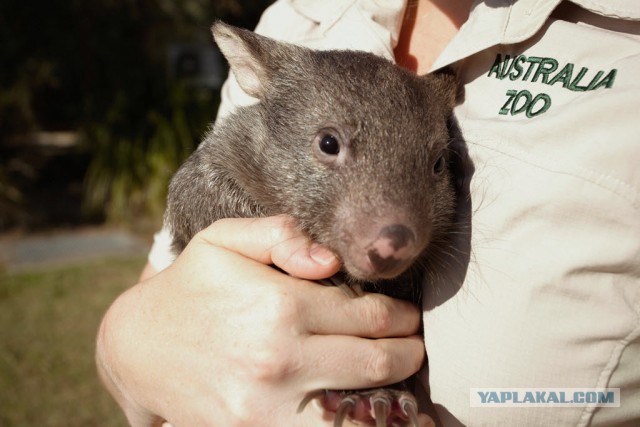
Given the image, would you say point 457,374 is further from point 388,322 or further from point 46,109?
point 46,109

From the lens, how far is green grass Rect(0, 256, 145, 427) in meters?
5.52

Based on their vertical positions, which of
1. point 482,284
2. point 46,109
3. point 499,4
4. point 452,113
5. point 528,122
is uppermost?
point 499,4

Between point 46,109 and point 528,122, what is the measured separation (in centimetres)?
1425

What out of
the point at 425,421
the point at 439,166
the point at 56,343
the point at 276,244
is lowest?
the point at 56,343

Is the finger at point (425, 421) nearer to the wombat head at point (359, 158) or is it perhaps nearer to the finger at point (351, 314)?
the finger at point (351, 314)

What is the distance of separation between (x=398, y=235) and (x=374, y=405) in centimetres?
44

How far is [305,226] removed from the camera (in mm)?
1938

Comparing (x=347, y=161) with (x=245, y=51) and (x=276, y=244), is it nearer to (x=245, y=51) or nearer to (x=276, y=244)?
(x=276, y=244)

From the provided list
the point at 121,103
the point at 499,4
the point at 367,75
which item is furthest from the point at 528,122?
the point at 121,103

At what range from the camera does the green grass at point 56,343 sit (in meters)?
5.52

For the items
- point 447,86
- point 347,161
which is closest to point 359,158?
point 347,161

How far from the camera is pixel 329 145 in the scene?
194cm
